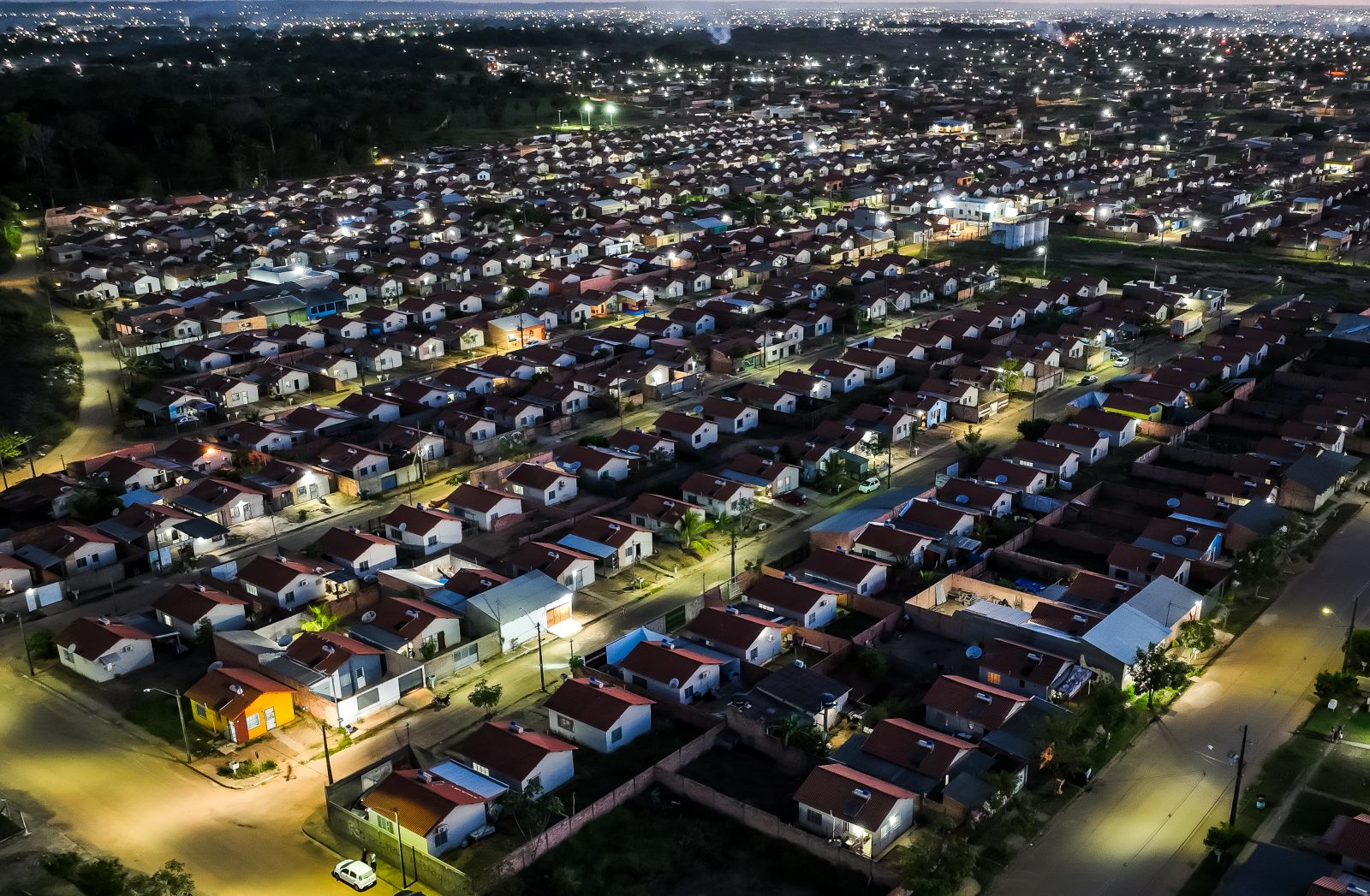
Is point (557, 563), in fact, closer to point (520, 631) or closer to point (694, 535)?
point (520, 631)

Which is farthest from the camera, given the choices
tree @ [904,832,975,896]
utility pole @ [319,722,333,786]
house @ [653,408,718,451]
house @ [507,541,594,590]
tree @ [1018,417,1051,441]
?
house @ [653,408,718,451]

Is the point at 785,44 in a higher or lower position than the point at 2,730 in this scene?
higher

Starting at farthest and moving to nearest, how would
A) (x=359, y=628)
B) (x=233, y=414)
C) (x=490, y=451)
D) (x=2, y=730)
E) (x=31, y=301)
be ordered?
1. (x=31, y=301)
2. (x=233, y=414)
3. (x=490, y=451)
4. (x=359, y=628)
5. (x=2, y=730)

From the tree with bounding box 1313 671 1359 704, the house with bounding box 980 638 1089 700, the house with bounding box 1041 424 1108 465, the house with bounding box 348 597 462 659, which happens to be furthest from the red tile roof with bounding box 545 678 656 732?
the house with bounding box 1041 424 1108 465

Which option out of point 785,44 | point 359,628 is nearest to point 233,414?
point 359,628

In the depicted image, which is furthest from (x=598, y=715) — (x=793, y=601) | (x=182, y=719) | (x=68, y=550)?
(x=68, y=550)

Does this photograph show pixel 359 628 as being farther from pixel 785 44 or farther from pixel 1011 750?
pixel 785 44

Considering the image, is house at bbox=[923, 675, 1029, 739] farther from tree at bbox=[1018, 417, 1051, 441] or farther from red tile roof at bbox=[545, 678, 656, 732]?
tree at bbox=[1018, 417, 1051, 441]

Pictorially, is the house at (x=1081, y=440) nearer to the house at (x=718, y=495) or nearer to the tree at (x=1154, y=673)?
the house at (x=718, y=495)
